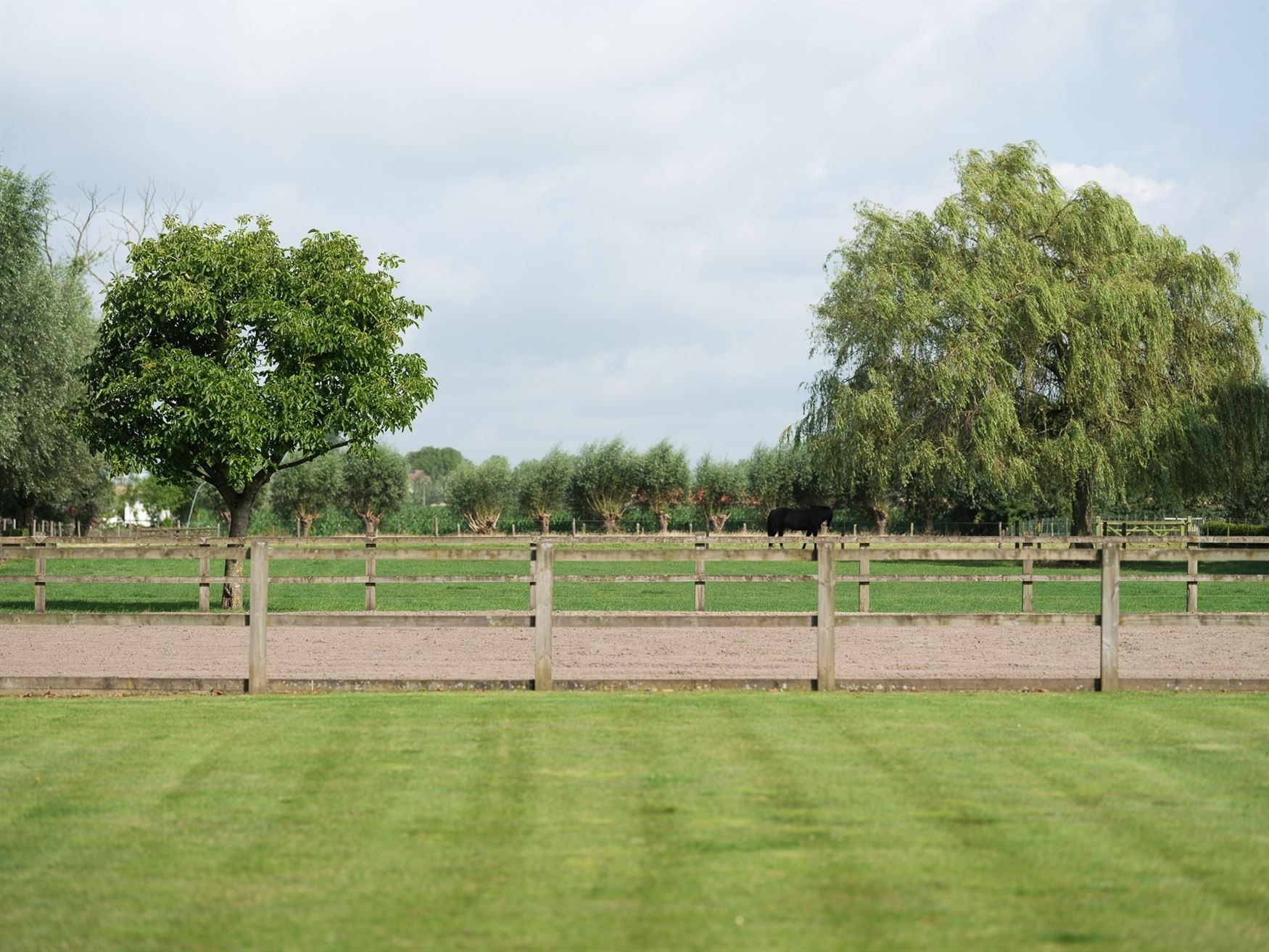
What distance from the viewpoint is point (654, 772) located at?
274 inches

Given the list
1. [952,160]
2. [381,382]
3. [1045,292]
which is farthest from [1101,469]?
[381,382]

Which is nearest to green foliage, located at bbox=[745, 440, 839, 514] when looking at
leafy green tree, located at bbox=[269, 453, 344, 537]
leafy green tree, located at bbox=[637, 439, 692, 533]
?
leafy green tree, located at bbox=[637, 439, 692, 533]

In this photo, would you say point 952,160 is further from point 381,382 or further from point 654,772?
point 654,772

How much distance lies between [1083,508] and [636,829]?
40.1 metres

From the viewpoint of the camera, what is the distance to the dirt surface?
40.5 ft

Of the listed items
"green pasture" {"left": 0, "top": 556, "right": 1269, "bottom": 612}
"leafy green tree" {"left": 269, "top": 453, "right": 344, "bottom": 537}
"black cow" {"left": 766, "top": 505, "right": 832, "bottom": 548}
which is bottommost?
"green pasture" {"left": 0, "top": 556, "right": 1269, "bottom": 612}

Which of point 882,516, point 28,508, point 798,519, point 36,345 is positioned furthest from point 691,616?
point 882,516

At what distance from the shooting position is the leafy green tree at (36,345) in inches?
1297

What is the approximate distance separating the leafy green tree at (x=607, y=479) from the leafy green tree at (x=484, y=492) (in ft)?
19.6

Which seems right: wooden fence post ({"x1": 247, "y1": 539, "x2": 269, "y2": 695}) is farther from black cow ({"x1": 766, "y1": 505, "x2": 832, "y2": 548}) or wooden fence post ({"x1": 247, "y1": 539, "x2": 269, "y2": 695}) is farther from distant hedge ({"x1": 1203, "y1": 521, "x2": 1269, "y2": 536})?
distant hedge ({"x1": 1203, "y1": 521, "x2": 1269, "y2": 536})

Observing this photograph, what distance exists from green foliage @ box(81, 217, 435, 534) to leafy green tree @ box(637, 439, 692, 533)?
2785 inches

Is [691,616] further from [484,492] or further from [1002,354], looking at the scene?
[484,492]

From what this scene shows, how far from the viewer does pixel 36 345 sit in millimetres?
35469

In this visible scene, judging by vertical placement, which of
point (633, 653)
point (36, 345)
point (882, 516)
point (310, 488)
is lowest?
point (633, 653)
